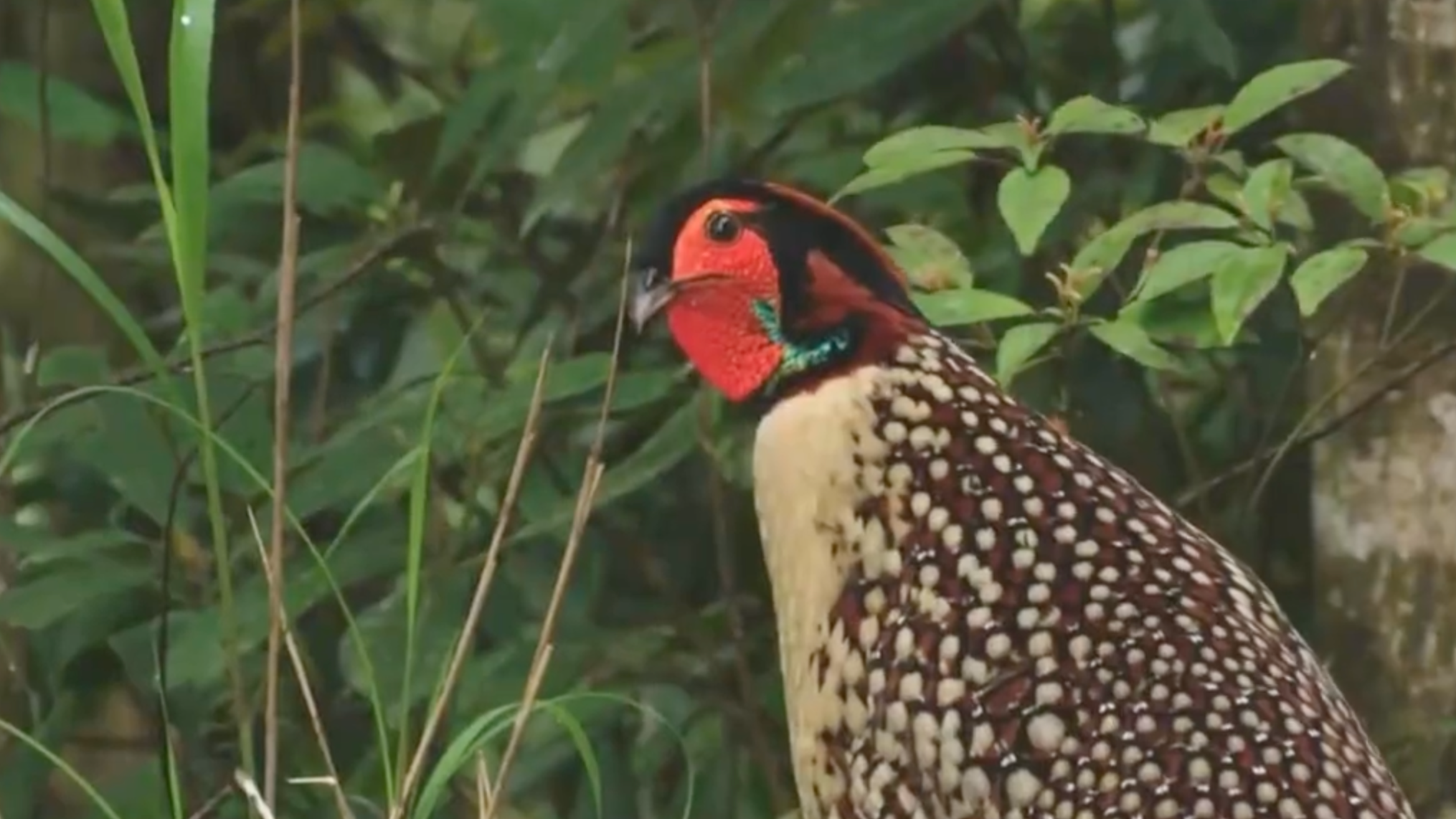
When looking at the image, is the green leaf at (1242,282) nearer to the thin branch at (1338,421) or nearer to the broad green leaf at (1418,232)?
the broad green leaf at (1418,232)

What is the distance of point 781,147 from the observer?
6.72 feet

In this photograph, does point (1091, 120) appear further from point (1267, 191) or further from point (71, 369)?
point (71, 369)

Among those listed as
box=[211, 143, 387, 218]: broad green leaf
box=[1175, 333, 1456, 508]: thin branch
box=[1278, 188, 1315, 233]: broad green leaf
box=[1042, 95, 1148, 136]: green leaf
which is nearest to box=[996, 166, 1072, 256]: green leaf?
box=[1042, 95, 1148, 136]: green leaf

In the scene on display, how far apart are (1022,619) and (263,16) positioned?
120cm

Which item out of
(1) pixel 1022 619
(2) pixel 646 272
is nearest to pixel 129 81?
(2) pixel 646 272

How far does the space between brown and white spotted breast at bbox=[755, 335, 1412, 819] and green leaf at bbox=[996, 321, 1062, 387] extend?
0.12 feet

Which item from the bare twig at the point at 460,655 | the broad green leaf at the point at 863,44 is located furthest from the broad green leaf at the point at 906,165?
the bare twig at the point at 460,655

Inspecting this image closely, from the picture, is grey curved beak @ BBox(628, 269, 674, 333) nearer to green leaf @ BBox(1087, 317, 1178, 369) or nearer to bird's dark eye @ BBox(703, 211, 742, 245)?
bird's dark eye @ BBox(703, 211, 742, 245)

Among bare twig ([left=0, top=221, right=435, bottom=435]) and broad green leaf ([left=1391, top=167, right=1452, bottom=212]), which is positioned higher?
bare twig ([left=0, top=221, right=435, bottom=435])

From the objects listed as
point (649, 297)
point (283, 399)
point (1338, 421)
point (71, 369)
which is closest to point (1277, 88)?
point (1338, 421)

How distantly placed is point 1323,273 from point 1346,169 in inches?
5.5

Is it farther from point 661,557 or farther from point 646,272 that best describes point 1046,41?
point 646,272

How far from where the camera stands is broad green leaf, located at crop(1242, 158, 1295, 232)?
1576 millimetres

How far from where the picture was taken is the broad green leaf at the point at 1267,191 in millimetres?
1576
